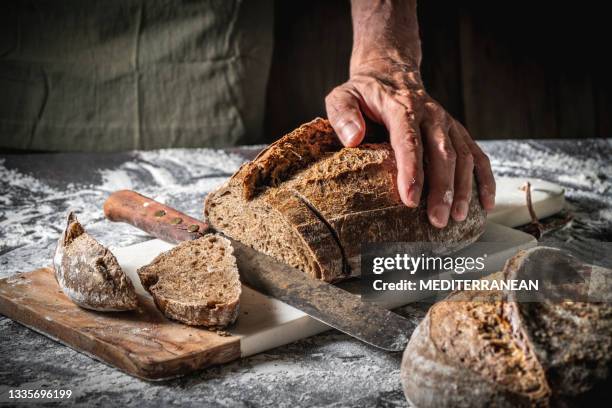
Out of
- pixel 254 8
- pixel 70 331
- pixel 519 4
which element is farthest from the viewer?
pixel 519 4

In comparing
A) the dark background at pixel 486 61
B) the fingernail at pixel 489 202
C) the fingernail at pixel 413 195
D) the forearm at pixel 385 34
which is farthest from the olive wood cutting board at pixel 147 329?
the dark background at pixel 486 61

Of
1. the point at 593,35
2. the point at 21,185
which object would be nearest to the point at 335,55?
the point at 593,35

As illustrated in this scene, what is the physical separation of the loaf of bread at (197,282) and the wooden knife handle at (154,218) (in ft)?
0.43

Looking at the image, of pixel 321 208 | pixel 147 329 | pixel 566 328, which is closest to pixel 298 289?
pixel 321 208

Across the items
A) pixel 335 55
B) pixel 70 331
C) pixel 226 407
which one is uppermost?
pixel 335 55

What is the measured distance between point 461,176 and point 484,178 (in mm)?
149

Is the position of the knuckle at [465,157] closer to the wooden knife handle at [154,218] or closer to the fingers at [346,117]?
the fingers at [346,117]

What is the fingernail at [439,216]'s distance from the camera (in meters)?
2.42

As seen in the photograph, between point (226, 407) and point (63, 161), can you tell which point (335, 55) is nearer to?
point (63, 161)

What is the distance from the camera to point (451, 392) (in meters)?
1.53

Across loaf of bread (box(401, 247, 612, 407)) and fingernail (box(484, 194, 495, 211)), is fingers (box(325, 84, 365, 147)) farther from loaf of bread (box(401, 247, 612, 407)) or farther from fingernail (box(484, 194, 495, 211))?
loaf of bread (box(401, 247, 612, 407))

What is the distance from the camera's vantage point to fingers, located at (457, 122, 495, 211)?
8.63 ft

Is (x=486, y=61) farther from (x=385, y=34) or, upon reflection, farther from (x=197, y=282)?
(x=197, y=282)

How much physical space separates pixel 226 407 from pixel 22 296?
2.72ft
